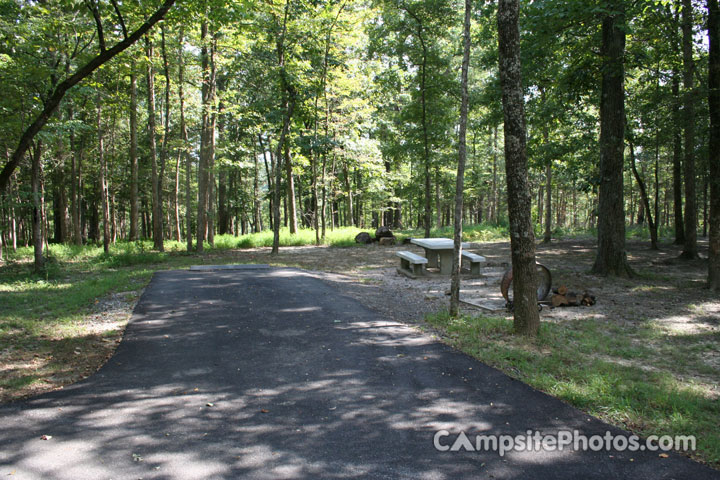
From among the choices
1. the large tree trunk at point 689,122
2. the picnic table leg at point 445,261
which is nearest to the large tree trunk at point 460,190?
the picnic table leg at point 445,261

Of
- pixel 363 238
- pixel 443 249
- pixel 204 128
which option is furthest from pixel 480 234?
pixel 204 128

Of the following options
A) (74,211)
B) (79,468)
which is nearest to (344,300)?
(79,468)

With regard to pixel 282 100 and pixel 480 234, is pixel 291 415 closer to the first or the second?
pixel 282 100

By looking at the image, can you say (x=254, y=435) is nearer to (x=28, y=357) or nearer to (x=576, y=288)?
(x=28, y=357)

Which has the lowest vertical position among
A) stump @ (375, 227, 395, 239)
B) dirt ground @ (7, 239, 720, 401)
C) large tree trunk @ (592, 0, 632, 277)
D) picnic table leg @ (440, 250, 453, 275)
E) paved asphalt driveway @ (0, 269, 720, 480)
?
paved asphalt driveway @ (0, 269, 720, 480)

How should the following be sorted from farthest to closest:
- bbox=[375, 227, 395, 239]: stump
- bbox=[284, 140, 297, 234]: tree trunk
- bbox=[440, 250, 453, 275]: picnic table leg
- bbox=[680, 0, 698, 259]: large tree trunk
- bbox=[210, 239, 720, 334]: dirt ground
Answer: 1. bbox=[375, 227, 395, 239]: stump
2. bbox=[284, 140, 297, 234]: tree trunk
3. bbox=[440, 250, 453, 275]: picnic table leg
4. bbox=[680, 0, 698, 259]: large tree trunk
5. bbox=[210, 239, 720, 334]: dirt ground

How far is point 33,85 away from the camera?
926 cm

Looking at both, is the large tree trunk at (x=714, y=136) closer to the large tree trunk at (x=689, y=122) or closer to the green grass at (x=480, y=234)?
the large tree trunk at (x=689, y=122)

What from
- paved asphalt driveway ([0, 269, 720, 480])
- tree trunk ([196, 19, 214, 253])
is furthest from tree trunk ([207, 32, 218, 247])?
paved asphalt driveway ([0, 269, 720, 480])

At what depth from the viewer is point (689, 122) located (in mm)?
9297

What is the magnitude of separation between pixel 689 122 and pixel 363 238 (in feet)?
44.8

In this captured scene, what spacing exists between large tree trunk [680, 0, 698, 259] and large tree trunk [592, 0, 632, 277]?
1270 millimetres

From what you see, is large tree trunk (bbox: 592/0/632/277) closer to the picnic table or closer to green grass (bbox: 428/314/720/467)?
the picnic table

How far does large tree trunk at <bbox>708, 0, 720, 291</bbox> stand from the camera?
790 cm
